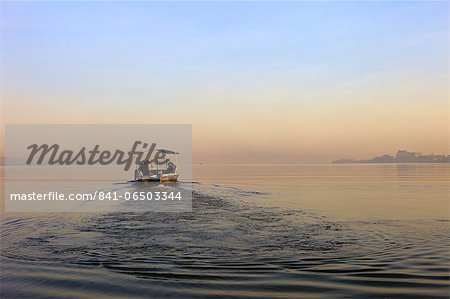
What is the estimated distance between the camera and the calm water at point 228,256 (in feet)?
28.1

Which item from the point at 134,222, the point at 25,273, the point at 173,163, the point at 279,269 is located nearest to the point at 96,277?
the point at 25,273

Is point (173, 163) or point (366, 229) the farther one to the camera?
point (173, 163)

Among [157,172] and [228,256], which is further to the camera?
[157,172]

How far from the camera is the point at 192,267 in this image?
10383mm

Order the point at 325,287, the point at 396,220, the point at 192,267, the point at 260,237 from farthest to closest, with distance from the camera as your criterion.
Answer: the point at 396,220, the point at 260,237, the point at 192,267, the point at 325,287

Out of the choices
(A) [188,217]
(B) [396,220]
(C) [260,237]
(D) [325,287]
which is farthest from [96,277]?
(B) [396,220]

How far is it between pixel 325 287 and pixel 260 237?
6.12 m

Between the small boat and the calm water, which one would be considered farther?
the small boat

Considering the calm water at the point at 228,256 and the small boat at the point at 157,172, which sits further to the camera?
the small boat at the point at 157,172

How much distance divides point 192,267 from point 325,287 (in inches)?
141

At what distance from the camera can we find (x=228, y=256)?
11555 millimetres

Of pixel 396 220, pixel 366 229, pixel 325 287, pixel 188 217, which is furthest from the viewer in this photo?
pixel 188 217

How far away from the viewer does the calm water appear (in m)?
8.58

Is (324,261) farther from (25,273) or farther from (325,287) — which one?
(25,273)
